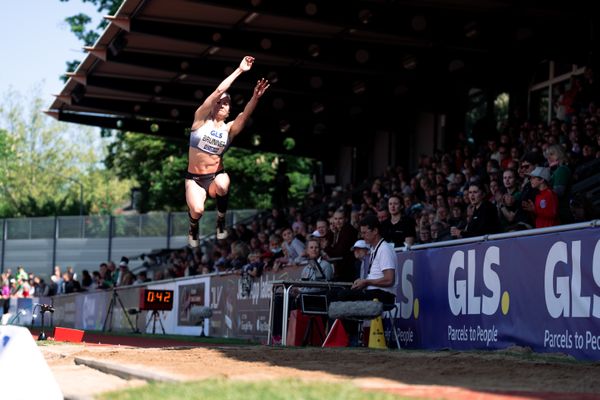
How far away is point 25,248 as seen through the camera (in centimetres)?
5322

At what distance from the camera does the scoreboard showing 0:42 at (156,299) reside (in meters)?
26.1

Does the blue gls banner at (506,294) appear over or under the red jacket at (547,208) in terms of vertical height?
under

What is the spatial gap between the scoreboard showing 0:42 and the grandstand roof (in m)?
5.89

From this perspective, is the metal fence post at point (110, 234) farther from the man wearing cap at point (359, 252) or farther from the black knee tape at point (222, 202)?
the black knee tape at point (222, 202)

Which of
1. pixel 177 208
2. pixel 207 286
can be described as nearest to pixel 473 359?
pixel 207 286

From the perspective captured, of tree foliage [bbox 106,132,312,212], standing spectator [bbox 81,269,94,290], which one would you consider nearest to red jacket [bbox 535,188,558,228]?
standing spectator [bbox 81,269,94,290]

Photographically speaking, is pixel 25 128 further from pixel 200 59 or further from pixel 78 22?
pixel 200 59

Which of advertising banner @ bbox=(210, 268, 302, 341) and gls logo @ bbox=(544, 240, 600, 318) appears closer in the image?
gls logo @ bbox=(544, 240, 600, 318)

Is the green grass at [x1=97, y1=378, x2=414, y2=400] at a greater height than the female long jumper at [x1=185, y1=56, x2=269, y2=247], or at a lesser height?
lesser

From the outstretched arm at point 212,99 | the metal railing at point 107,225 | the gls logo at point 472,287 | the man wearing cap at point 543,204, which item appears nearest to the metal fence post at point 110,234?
the metal railing at point 107,225

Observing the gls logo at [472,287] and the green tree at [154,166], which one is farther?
the green tree at [154,166]

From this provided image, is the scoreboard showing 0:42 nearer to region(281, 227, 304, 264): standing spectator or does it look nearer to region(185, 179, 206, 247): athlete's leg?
region(281, 227, 304, 264): standing spectator

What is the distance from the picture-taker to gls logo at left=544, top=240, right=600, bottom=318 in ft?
38.1

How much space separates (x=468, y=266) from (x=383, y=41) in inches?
609
